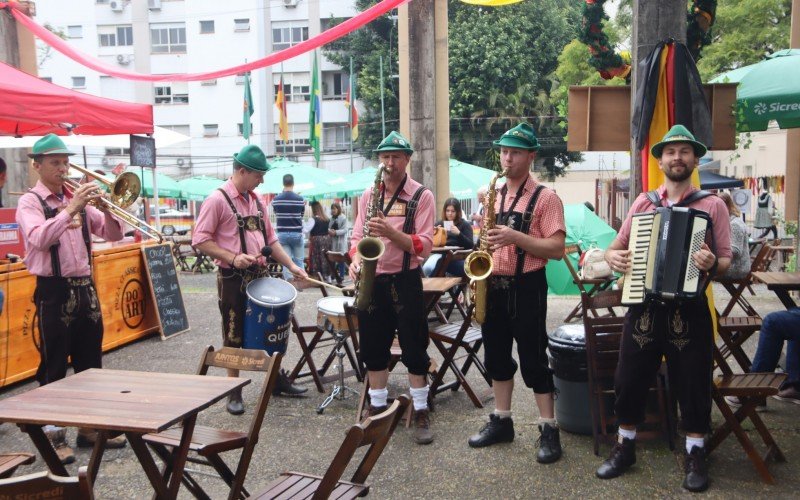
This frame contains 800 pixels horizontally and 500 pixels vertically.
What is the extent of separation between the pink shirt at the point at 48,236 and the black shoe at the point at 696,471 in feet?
12.8

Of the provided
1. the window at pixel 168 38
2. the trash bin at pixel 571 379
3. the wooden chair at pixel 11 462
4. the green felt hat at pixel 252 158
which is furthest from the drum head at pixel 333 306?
the window at pixel 168 38

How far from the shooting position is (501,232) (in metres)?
4.01

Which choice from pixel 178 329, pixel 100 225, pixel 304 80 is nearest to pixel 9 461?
pixel 100 225

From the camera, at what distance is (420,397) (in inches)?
187

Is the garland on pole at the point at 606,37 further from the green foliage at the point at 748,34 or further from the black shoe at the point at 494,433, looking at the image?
the green foliage at the point at 748,34

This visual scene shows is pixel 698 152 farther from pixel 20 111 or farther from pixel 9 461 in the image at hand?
pixel 20 111

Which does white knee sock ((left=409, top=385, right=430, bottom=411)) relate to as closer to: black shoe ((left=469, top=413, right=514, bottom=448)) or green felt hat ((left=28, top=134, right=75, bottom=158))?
black shoe ((left=469, top=413, right=514, bottom=448))

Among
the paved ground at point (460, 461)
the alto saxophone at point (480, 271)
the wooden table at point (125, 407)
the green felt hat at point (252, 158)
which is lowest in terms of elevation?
the paved ground at point (460, 461)

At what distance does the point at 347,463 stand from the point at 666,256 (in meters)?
2.05

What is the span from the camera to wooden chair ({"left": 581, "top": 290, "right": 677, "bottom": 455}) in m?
4.32

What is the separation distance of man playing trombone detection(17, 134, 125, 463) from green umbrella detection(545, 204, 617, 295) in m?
7.40


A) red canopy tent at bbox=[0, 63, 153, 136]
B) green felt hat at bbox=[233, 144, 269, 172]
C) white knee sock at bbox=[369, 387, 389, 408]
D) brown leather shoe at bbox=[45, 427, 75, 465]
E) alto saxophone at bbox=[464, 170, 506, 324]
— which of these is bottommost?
brown leather shoe at bbox=[45, 427, 75, 465]

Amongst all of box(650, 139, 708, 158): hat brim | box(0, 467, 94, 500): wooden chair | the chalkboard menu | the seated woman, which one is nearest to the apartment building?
the seated woman

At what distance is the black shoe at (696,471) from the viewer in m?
3.83
